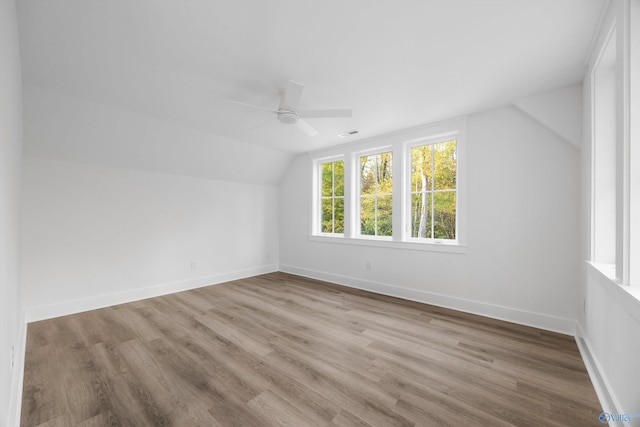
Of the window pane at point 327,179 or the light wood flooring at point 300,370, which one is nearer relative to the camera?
the light wood flooring at point 300,370

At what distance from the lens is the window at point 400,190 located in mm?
3598

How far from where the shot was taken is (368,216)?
15.0 ft

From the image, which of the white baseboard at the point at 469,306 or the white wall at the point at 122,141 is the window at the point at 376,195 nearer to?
the white baseboard at the point at 469,306

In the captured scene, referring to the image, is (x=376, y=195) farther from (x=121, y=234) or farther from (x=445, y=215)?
(x=121, y=234)

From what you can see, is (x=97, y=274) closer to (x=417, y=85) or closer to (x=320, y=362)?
(x=320, y=362)

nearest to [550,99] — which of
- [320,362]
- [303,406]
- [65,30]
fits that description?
[320,362]

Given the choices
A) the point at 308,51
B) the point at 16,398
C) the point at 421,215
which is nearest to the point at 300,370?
the point at 16,398

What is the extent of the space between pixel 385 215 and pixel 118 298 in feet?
13.8

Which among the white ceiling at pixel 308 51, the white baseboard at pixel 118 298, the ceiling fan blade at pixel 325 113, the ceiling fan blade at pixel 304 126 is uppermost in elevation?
the white ceiling at pixel 308 51

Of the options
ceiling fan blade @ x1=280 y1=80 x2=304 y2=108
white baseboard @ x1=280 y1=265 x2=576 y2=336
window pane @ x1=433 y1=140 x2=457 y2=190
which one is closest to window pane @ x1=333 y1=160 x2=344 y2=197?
white baseboard @ x1=280 y1=265 x2=576 y2=336

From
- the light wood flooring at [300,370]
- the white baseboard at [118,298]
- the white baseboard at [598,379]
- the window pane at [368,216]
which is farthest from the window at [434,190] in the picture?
the white baseboard at [118,298]

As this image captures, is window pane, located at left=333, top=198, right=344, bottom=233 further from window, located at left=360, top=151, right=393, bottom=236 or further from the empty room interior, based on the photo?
window, located at left=360, top=151, right=393, bottom=236

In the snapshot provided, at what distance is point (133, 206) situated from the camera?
12.7 ft

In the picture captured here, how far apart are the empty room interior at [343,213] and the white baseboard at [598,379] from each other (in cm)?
3
